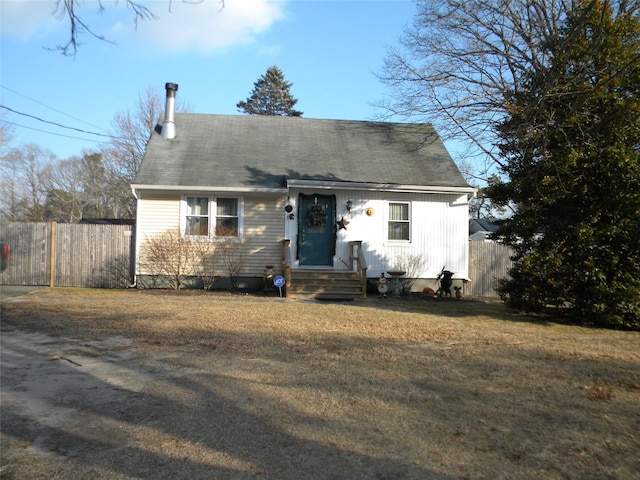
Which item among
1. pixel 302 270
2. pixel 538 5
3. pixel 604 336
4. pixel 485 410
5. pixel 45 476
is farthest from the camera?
pixel 538 5

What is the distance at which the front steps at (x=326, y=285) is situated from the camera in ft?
44.6

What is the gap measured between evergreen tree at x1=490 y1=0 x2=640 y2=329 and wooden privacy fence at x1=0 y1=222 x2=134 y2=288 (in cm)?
1098

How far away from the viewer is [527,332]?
8828 mm

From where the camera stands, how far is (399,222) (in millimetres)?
15742

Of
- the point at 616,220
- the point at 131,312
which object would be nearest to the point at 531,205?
the point at 616,220

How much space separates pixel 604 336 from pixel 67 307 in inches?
396

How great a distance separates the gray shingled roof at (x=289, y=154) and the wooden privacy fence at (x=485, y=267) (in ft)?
8.70

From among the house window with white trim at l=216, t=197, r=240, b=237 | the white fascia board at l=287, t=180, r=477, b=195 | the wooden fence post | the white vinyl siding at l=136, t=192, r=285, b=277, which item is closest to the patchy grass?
the white vinyl siding at l=136, t=192, r=285, b=277

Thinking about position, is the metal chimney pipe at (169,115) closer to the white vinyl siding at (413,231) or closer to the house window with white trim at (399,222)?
the white vinyl siding at (413,231)

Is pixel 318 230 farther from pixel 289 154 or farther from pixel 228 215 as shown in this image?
pixel 289 154

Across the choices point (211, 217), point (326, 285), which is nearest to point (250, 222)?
point (211, 217)

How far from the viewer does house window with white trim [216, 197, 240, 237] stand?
585 inches

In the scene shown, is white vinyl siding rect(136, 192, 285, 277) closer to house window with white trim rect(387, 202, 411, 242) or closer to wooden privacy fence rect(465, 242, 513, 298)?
house window with white trim rect(387, 202, 411, 242)

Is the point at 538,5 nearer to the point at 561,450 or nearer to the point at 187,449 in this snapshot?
the point at 561,450
